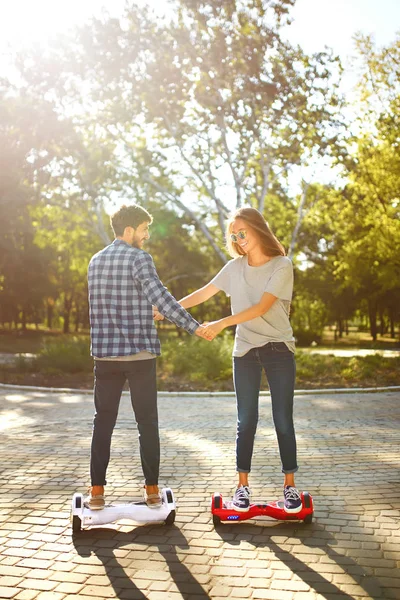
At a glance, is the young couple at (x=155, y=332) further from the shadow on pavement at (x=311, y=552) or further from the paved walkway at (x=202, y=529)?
the paved walkway at (x=202, y=529)

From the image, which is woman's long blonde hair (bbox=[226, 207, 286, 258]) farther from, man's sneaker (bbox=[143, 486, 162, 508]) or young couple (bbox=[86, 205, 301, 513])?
man's sneaker (bbox=[143, 486, 162, 508])

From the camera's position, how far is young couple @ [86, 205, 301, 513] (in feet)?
15.3

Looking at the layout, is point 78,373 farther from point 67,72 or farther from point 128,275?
point 128,275

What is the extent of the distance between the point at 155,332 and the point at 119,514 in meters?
1.21

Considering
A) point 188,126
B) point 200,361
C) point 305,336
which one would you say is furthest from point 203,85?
point 305,336

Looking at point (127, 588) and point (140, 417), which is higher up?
point (140, 417)

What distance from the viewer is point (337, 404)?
11500 millimetres

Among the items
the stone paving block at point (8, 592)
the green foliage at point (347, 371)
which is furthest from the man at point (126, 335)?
the green foliage at point (347, 371)

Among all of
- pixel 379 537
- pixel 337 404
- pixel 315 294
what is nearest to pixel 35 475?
pixel 379 537

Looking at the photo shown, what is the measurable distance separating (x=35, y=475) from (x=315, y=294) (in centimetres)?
4333

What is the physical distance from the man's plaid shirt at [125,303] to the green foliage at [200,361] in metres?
9.98

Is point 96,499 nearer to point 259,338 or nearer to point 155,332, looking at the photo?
point 155,332

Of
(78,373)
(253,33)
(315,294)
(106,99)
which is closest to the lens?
(78,373)

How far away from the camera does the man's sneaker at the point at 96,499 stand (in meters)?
4.70
